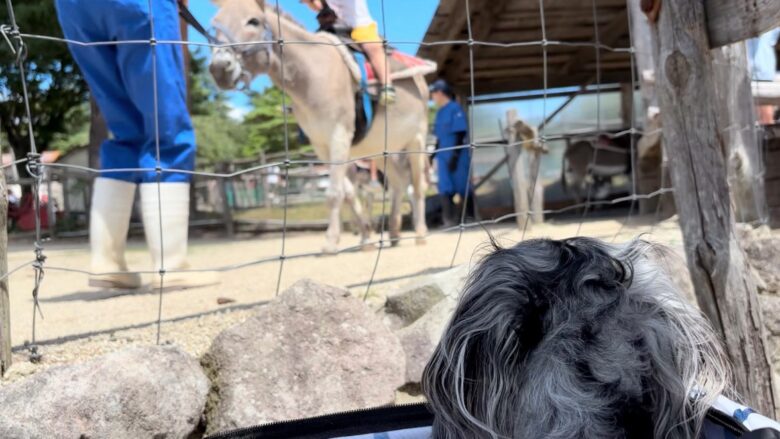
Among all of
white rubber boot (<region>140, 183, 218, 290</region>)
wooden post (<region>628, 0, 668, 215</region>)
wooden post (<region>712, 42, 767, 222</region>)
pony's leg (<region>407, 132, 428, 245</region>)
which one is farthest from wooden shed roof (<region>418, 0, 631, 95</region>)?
white rubber boot (<region>140, 183, 218, 290</region>)

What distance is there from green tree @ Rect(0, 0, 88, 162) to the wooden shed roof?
6.37 m

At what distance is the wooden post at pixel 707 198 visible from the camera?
1952mm

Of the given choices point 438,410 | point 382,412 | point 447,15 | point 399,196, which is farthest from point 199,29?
point 447,15

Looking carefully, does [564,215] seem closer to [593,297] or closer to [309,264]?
[309,264]

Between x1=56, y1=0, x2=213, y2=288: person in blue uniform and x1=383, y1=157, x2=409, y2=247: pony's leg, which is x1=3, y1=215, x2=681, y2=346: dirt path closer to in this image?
x1=56, y1=0, x2=213, y2=288: person in blue uniform

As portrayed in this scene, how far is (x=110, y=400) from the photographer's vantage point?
162 cm

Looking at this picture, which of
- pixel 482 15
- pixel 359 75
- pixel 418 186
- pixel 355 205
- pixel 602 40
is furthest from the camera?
pixel 602 40

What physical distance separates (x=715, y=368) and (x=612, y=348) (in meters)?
0.19

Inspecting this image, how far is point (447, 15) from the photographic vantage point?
320 inches

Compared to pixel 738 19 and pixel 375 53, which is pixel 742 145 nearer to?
pixel 738 19

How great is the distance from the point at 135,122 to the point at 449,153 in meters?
6.72

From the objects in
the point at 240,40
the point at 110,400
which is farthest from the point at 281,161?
the point at 110,400

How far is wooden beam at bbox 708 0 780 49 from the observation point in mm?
1738

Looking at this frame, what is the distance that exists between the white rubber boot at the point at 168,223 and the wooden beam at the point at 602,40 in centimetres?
741
